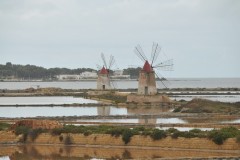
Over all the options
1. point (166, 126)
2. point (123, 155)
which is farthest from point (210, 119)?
point (123, 155)

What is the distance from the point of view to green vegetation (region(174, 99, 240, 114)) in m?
50.7

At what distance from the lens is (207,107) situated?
5184 centimetres

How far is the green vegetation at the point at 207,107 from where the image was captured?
50.7 metres

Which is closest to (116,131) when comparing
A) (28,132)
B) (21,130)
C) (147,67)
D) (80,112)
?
(28,132)

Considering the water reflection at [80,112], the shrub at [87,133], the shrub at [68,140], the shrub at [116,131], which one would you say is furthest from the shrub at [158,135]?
the water reflection at [80,112]

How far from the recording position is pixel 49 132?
1298 inches

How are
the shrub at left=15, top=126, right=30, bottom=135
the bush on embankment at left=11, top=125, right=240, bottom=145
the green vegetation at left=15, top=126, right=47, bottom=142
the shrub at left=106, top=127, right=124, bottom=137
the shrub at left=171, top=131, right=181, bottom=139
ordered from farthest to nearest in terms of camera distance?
the shrub at left=15, top=126, right=30, bottom=135, the green vegetation at left=15, top=126, right=47, bottom=142, the shrub at left=106, top=127, right=124, bottom=137, the shrub at left=171, top=131, right=181, bottom=139, the bush on embankment at left=11, top=125, right=240, bottom=145

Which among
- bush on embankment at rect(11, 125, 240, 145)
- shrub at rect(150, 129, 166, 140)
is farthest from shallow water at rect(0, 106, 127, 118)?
shrub at rect(150, 129, 166, 140)

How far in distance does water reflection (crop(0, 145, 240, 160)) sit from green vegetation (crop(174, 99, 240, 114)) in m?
20.7

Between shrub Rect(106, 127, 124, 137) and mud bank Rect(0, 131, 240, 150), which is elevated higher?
shrub Rect(106, 127, 124, 137)

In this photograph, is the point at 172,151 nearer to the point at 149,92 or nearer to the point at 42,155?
the point at 42,155

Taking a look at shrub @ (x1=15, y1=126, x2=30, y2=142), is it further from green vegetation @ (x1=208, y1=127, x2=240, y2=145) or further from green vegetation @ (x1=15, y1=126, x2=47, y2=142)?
green vegetation @ (x1=208, y1=127, x2=240, y2=145)

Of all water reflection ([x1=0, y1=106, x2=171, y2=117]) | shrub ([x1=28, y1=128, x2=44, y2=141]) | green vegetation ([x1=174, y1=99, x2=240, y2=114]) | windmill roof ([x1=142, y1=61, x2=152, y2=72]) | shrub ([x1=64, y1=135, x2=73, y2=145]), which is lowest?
shrub ([x1=64, y1=135, x2=73, y2=145])

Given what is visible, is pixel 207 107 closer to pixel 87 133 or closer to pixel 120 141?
pixel 87 133
